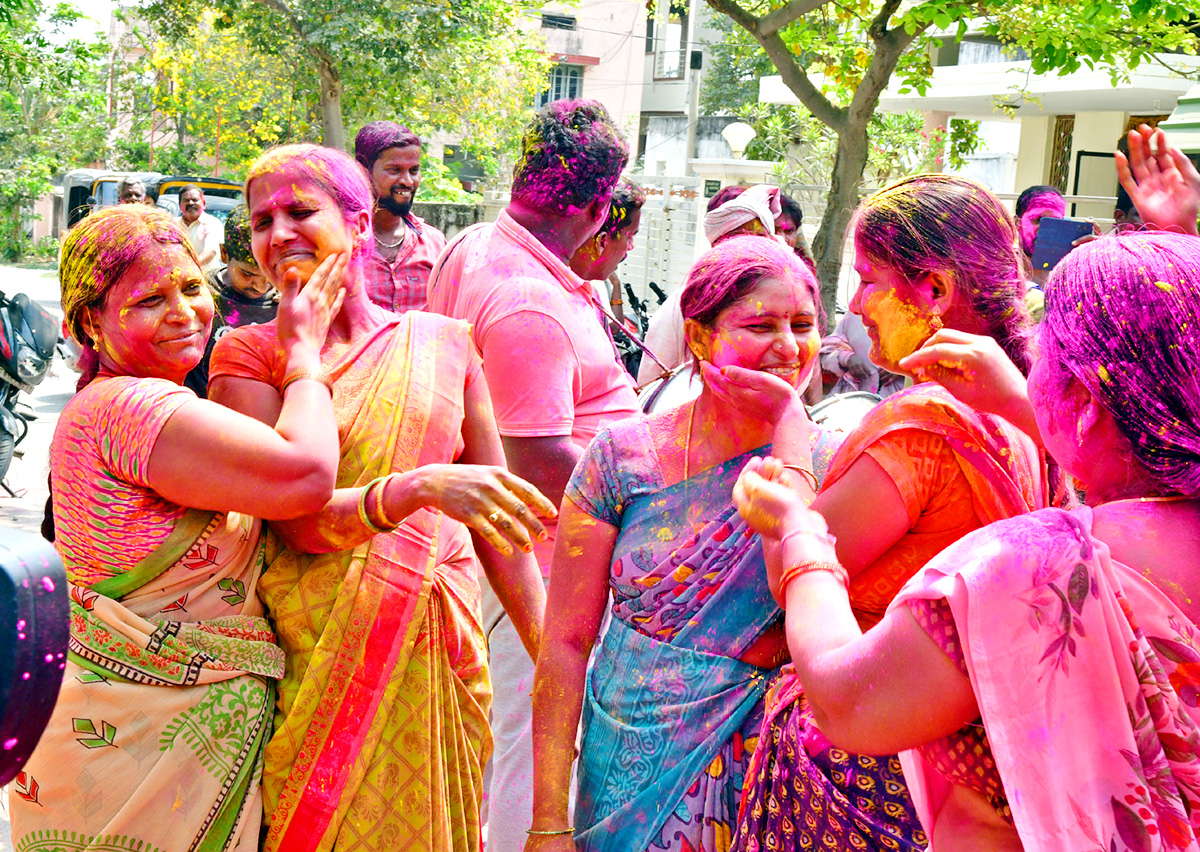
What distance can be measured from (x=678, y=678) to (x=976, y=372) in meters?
0.74

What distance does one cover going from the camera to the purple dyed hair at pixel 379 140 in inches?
214

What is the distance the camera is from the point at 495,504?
2041 millimetres

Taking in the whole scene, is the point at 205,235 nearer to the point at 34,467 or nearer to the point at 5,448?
the point at 34,467

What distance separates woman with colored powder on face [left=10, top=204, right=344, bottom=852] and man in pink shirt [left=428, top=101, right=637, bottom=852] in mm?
849

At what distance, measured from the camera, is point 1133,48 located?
9016 millimetres

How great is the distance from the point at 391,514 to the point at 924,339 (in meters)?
1.07

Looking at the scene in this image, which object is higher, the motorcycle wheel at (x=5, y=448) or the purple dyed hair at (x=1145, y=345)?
the purple dyed hair at (x=1145, y=345)

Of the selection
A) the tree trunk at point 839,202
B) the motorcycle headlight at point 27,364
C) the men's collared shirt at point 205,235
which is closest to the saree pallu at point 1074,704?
the motorcycle headlight at point 27,364

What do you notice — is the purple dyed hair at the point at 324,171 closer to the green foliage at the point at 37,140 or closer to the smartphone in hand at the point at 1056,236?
the smartphone in hand at the point at 1056,236

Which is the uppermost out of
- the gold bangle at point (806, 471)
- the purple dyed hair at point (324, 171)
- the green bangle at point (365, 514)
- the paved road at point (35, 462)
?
the purple dyed hair at point (324, 171)

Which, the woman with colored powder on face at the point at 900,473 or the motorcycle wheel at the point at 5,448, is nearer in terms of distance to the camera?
the woman with colored powder on face at the point at 900,473

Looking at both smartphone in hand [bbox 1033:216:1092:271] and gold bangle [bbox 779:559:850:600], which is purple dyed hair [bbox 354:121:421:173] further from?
gold bangle [bbox 779:559:850:600]

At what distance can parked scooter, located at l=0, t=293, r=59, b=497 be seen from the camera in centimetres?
675

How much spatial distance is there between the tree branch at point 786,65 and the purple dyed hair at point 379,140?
429 cm
